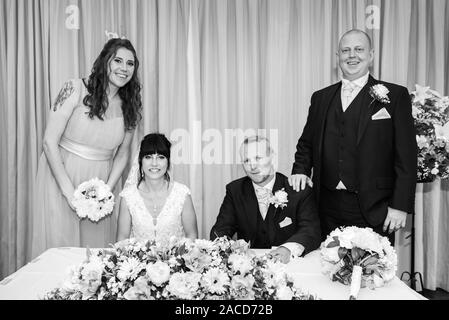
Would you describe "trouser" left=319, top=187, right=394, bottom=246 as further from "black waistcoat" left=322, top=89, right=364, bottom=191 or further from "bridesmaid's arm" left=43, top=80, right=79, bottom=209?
"bridesmaid's arm" left=43, top=80, right=79, bottom=209

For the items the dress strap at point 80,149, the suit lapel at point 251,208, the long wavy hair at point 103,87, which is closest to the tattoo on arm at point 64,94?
the long wavy hair at point 103,87

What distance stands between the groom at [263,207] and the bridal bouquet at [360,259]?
0.82 m

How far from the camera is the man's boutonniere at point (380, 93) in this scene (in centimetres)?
270

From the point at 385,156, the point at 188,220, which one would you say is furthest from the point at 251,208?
the point at 385,156

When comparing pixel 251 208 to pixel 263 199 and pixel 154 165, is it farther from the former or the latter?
pixel 154 165

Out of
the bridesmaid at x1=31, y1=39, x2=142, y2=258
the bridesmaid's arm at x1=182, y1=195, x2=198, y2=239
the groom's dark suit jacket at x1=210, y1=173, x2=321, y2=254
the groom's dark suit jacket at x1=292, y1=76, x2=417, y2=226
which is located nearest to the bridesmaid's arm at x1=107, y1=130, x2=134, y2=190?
the bridesmaid at x1=31, y1=39, x2=142, y2=258

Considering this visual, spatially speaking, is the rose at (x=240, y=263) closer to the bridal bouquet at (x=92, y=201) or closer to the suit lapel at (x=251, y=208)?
the suit lapel at (x=251, y=208)

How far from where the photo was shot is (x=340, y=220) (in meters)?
2.93

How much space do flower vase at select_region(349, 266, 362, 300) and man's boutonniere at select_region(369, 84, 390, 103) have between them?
142cm

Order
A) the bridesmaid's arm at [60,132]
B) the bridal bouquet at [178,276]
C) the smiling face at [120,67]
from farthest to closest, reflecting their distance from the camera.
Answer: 1. the smiling face at [120,67]
2. the bridesmaid's arm at [60,132]
3. the bridal bouquet at [178,276]

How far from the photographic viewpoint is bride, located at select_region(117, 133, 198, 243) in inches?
116

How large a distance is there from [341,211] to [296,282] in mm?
1231
